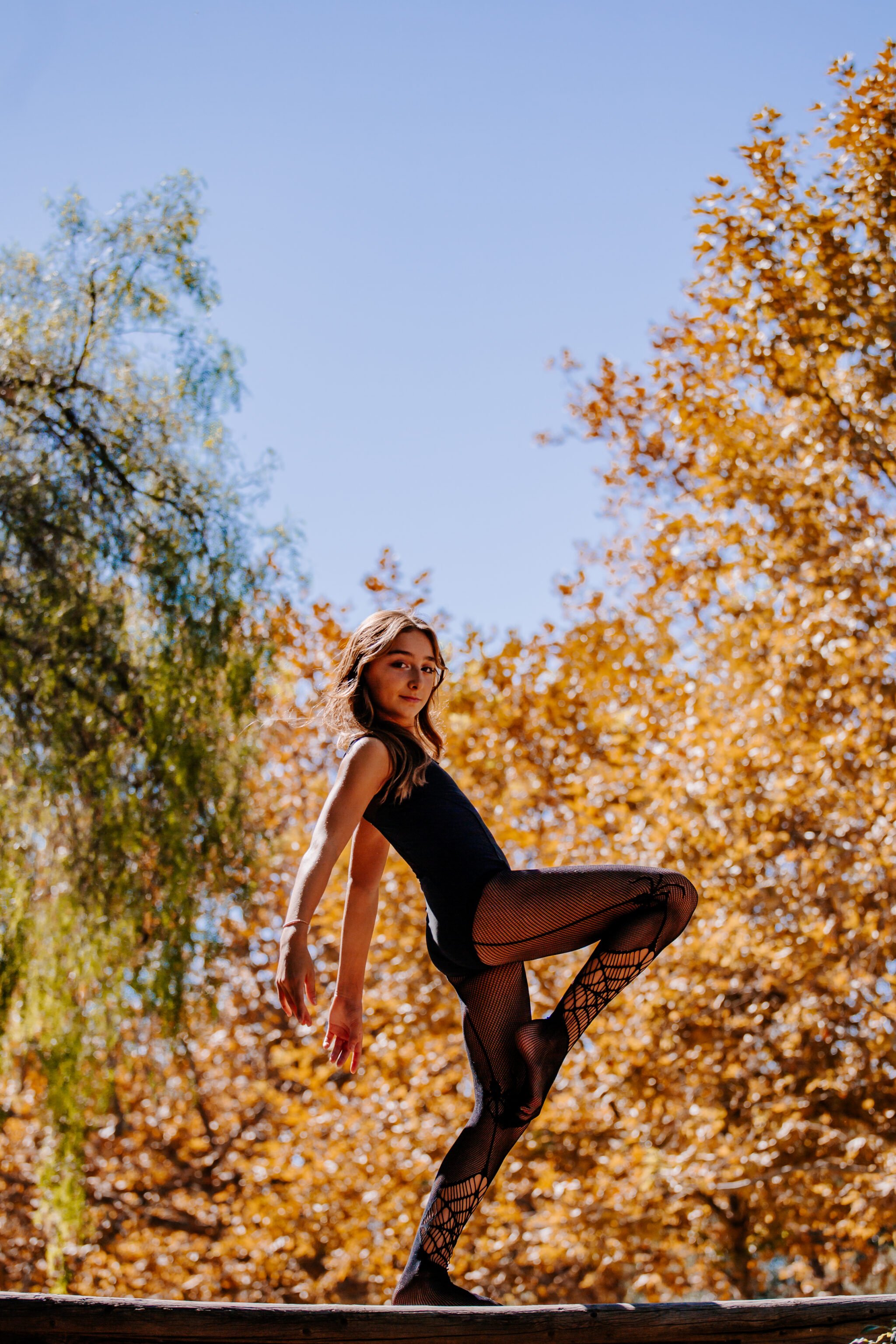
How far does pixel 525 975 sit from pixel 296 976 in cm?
51

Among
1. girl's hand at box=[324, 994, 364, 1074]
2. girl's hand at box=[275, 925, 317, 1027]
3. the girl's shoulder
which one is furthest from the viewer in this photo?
girl's hand at box=[324, 994, 364, 1074]

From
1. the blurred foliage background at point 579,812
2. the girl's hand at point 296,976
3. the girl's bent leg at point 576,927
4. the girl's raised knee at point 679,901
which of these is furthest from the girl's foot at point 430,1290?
the blurred foliage background at point 579,812

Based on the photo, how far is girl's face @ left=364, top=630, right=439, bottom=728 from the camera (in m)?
2.49

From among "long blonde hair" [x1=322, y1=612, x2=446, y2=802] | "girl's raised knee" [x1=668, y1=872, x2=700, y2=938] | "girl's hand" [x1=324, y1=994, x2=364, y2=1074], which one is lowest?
"girl's hand" [x1=324, y1=994, x2=364, y2=1074]

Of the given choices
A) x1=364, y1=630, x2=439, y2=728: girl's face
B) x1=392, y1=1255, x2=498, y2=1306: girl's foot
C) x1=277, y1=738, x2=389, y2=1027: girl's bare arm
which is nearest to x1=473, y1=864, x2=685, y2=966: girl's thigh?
x1=277, y1=738, x2=389, y2=1027: girl's bare arm

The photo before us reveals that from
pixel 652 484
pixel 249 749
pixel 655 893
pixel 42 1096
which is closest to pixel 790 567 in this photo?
pixel 652 484

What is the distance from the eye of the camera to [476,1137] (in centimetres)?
219

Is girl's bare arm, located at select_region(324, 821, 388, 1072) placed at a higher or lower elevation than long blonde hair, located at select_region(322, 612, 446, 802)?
lower

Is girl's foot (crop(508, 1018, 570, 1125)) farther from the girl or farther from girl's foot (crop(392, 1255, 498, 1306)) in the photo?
girl's foot (crop(392, 1255, 498, 1306))

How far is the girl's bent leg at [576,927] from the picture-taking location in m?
2.15

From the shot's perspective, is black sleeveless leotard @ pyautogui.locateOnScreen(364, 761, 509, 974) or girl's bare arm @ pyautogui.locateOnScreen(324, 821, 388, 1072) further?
girl's bare arm @ pyautogui.locateOnScreen(324, 821, 388, 1072)

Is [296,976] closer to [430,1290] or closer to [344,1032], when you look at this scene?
[344,1032]

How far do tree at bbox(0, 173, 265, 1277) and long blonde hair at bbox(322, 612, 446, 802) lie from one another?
3638 mm

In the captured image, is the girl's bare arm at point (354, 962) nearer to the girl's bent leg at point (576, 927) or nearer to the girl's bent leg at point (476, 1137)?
the girl's bent leg at point (476, 1137)
